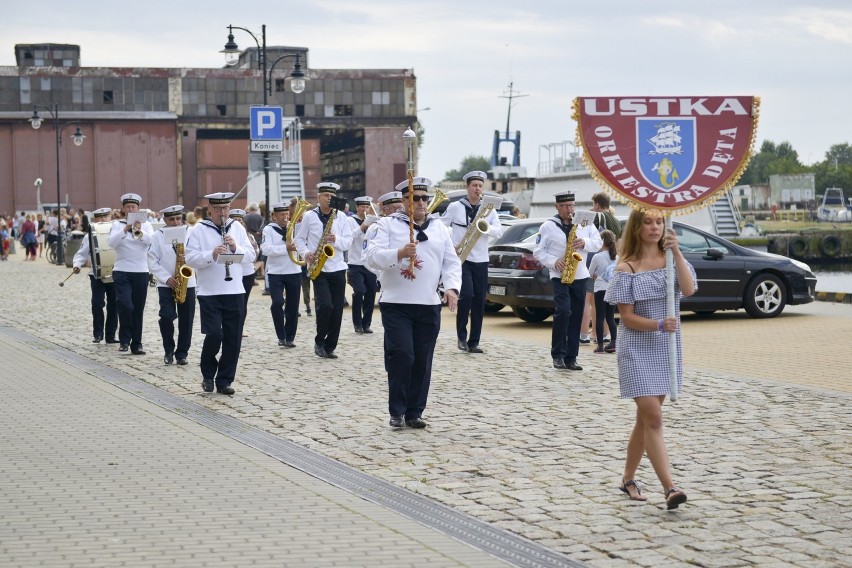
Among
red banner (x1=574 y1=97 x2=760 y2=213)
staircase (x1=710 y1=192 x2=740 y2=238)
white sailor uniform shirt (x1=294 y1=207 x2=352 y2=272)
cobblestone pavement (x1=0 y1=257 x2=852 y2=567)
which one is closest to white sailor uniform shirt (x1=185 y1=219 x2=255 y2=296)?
cobblestone pavement (x1=0 y1=257 x2=852 y2=567)

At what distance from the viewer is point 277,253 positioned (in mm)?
16516

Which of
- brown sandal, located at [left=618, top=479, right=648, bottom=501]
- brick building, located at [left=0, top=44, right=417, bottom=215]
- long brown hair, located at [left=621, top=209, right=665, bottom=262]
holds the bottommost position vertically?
brown sandal, located at [left=618, top=479, right=648, bottom=501]

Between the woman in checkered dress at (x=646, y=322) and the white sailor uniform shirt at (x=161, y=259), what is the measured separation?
7.97m

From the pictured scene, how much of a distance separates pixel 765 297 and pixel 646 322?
13.7 meters

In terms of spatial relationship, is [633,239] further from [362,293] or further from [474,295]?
[362,293]

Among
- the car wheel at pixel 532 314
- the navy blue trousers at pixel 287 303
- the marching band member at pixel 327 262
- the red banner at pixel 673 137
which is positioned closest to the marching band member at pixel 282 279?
the navy blue trousers at pixel 287 303

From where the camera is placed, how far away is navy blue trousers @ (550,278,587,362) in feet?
44.7

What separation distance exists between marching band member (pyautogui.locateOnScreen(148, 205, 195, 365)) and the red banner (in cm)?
708

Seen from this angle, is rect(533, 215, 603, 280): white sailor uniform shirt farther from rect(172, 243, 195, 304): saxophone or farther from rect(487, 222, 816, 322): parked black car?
rect(487, 222, 816, 322): parked black car

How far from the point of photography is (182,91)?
85750 millimetres

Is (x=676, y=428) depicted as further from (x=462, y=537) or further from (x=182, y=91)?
(x=182, y=91)

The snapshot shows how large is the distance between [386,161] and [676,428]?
7695cm

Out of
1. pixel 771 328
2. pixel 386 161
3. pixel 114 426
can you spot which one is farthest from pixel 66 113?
pixel 114 426

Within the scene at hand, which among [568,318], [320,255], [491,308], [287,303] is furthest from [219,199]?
[491,308]
